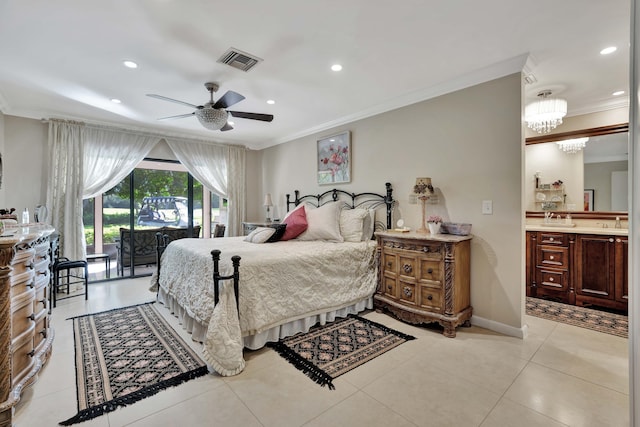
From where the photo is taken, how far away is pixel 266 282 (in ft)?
8.55

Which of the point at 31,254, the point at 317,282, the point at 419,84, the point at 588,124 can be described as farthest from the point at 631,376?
the point at 588,124

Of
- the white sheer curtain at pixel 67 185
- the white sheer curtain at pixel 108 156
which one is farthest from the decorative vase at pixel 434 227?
the white sheer curtain at pixel 67 185

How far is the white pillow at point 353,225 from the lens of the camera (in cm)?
373

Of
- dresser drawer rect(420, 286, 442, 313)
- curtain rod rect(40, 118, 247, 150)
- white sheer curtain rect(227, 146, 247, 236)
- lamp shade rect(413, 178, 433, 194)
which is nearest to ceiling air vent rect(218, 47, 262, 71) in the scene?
lamp shade rect(413, 178, 433, 194)

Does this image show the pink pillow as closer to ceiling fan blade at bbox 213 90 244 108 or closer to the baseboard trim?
ceiling fan blade at bbox 213 90 244 108

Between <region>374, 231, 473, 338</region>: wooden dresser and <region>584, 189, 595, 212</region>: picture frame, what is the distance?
2.17 metres

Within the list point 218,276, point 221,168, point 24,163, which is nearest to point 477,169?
point 218,276

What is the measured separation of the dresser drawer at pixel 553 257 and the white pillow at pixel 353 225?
2.36 meters

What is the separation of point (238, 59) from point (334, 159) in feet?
7.32

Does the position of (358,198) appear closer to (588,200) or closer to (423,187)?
(423,187)

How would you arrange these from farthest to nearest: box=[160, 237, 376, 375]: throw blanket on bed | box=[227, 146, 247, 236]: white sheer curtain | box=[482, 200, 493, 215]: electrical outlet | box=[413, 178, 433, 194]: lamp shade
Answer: box=[227, 146, 247, 236]: white sheer curtain → box=[413, 178, 433, 194]: lamp shade → box=[482, 200, 493, 215]: electrical outlet → box=[160, 237, 376, 375]: throw blanket on bed

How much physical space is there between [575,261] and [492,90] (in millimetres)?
2421

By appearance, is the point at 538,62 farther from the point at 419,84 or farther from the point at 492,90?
the point at 419,84

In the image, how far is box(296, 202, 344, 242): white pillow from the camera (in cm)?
369
